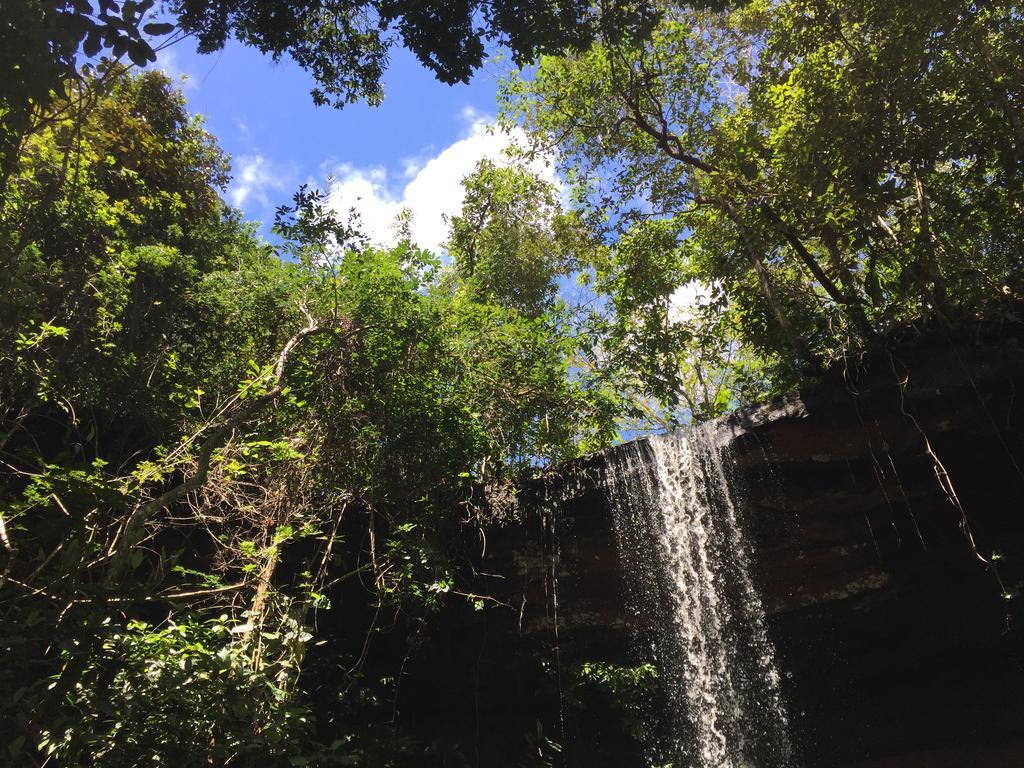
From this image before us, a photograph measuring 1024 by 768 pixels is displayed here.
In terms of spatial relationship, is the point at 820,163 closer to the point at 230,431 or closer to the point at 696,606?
the point at 696,606

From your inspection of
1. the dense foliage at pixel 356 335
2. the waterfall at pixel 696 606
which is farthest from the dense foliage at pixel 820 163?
the waterfall at pixel 696 606

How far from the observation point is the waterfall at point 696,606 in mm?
6992

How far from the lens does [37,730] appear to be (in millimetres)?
3502

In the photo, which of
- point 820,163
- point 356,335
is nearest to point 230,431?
point 356,335

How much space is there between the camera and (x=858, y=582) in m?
7.03

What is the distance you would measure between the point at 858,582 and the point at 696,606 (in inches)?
70.5

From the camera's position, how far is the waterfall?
22.9 ft

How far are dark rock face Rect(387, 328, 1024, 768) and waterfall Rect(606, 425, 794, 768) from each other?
206 millimetres

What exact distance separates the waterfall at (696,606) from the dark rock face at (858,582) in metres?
0.21

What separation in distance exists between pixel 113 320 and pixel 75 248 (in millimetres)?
931

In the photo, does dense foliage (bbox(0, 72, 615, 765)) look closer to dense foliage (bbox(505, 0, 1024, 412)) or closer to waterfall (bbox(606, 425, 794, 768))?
waterfall (bbox(606, 425, 794, 768))

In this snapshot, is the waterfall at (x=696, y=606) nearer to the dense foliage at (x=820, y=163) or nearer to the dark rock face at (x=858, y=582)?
the dark rock face at (x=858, y=582)

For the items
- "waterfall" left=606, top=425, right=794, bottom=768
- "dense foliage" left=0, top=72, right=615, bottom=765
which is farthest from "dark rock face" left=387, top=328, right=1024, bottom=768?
"dense foliage" left=0, top=72, right=615, bottom=765

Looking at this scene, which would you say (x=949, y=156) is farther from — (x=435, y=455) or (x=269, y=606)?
(x=269, y=606)
